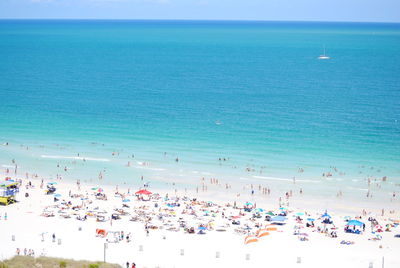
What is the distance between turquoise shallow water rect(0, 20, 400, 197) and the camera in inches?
2250

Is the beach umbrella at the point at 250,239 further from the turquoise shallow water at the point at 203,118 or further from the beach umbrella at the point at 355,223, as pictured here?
the turquoise shallow water at the point at 203,118

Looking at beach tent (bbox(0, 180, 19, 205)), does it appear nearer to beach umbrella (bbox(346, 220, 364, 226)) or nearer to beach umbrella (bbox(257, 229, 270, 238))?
beach umbrella (bbox(257, 229, 270, 238))

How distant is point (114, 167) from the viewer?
56.8 meters

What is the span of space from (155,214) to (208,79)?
69.0 metres

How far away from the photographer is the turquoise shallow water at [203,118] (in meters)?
57.2

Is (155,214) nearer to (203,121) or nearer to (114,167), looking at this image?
(114,167)

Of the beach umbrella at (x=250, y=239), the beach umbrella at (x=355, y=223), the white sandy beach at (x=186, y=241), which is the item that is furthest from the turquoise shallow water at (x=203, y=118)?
the beach umbrella at (x=250, y=239)

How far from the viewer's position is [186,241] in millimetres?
37469

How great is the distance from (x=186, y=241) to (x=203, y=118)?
39073 mm

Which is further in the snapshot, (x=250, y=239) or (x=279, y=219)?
(x=279, y=219)

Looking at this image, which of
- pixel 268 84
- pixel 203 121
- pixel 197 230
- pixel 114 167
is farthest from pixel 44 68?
pixel 197 230

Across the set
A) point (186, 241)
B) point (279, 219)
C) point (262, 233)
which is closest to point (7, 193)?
point (186, 241)

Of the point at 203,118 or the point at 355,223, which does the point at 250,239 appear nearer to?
the point at 355,223

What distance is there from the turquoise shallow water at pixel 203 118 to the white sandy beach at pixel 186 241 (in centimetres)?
1049
